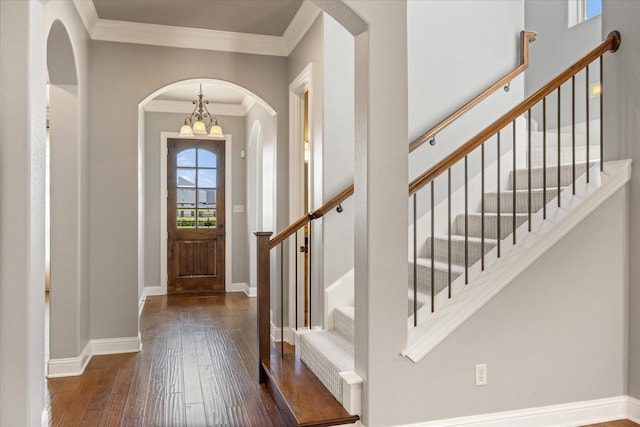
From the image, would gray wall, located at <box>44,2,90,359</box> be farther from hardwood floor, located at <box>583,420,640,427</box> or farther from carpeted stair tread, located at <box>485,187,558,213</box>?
hardwood floor, located at <box>583,420,640,427</box>

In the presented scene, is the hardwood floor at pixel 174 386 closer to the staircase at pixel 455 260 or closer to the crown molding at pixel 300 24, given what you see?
the staircase at pixel 455 260

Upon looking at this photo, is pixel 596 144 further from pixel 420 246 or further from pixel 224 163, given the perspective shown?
pixel 224 163

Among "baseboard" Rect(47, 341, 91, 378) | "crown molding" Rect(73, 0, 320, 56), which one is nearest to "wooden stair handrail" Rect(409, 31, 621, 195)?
"crown molding" Rect(73, 0, 320, 56)

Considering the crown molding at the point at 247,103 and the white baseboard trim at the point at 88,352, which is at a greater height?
the crown molding at the point at 247,103

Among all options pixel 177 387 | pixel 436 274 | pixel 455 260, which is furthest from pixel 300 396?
pixel 455 260

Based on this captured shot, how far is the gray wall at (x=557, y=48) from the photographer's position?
511 centimetres

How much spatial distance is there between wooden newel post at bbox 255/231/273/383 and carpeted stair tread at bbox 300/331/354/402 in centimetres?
26

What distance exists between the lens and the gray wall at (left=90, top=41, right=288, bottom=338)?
13.7 feet

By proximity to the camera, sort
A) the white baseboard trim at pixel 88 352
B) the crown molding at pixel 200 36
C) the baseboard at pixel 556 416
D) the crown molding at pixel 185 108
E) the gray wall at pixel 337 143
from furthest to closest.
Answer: the crown molding at pixel 185 108 < the crown molding at pixel 200 36 < the gray wall at pixel 337 143 < the white baseboard trim at pixel 88 352 < the baseboard at pixel 556 416

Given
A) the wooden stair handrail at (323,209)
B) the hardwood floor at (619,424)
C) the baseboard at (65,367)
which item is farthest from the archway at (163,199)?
the hardwood floor at (619,424)

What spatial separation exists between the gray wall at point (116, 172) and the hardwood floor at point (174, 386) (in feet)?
1.34

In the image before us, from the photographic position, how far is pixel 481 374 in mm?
2518

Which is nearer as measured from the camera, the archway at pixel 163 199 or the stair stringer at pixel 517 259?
the stair stringer at pixel 517 259

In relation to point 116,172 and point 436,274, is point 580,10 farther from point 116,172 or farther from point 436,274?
point 116,172
